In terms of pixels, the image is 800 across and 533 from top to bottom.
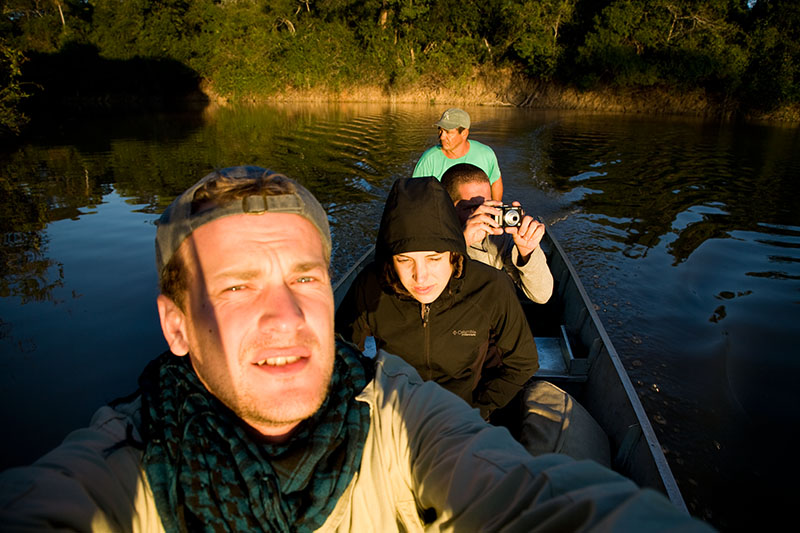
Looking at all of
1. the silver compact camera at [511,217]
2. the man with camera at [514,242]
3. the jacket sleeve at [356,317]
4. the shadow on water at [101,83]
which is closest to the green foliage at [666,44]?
the man with camera at [514,242]

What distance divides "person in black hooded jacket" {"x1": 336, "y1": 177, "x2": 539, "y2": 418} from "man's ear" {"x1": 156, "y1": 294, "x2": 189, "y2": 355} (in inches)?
44.1

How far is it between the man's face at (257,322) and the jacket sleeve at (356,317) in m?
1.08

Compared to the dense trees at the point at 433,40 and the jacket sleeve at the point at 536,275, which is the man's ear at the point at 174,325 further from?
the dense trees at the point at 433,40

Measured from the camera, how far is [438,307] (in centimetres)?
235

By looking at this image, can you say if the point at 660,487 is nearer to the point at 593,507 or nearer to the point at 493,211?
the point at 593,507

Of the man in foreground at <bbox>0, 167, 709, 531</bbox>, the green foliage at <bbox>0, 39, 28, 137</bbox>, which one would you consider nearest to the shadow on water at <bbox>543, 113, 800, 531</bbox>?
the man in foreground at <bbox>0, 167, 709, 531</bbox>

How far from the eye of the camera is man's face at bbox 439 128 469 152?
511 centimetres

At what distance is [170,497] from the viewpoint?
3.60 feet

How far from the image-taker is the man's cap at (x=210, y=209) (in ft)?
4.26

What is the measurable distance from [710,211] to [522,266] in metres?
8.96

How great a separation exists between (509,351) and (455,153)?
3.33 m

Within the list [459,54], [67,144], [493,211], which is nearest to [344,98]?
[459,54]

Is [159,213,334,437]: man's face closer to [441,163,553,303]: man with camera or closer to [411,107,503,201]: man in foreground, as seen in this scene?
[441,163,553,303]: man with camera

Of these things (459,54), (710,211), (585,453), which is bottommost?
(585,453)
